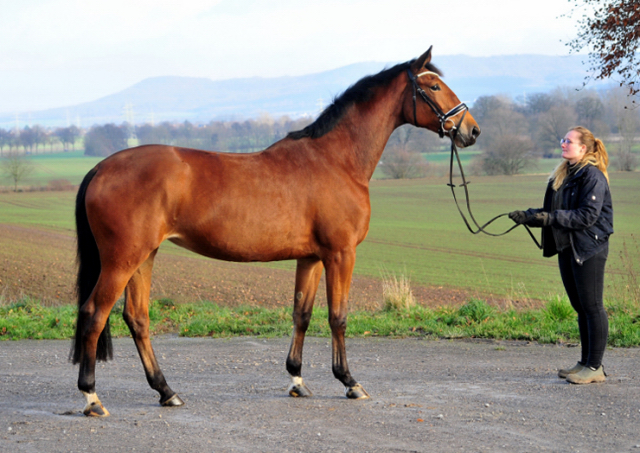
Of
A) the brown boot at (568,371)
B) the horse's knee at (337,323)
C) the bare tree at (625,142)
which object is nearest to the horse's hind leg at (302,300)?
the horse's knee at (337,323)

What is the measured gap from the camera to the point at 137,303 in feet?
17.0

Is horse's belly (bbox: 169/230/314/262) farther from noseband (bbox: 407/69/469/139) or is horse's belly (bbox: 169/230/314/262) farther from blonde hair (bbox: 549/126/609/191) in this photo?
blonde hair (bbox: 549/126/609/191)

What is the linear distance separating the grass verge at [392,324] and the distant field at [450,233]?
1587mm

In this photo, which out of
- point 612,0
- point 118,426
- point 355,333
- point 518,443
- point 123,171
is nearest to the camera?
point 518,443

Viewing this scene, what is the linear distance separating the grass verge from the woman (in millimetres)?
1790

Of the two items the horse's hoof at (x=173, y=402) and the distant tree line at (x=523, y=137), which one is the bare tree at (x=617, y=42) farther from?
the distant tree line at (x=523, y=137)

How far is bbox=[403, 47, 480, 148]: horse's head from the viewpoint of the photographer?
5.50m

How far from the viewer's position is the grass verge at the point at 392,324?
783 cm

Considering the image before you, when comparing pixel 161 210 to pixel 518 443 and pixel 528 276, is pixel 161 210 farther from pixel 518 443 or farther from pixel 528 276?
pixel 528 276

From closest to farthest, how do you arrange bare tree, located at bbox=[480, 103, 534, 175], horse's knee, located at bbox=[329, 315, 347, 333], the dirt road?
the dirt road, horse's knee, located at bbox=[329, 315, 347, 333], bare tree, located at bbox=[480, 103, 534, 175]

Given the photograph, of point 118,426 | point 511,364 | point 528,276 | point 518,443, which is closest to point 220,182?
point 118,426

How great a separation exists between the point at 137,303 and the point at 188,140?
397 ft

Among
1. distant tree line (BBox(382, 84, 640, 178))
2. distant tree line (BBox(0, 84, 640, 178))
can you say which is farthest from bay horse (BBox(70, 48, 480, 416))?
distant tree line (BBox(382, 84, 640, 178))

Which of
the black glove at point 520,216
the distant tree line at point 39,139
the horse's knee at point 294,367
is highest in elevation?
the distant tree line at point 39,139
